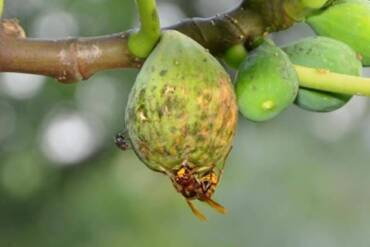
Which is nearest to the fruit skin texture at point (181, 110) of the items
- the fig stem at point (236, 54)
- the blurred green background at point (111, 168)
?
the fig stem at point (236, 54)

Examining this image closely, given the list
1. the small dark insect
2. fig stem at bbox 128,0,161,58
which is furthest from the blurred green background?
fig stem at bbox 128,0,161,58

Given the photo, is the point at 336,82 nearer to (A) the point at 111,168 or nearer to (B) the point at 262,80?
(B) the point at 262,80

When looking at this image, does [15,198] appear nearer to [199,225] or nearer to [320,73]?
[199,225]

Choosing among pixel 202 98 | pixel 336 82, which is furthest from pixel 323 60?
pixel 202 98

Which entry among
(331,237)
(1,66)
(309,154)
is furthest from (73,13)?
(1,66)

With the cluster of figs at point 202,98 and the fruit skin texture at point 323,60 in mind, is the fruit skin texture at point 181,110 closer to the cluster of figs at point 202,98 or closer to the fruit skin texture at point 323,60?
the cluster of figs at point 202,98

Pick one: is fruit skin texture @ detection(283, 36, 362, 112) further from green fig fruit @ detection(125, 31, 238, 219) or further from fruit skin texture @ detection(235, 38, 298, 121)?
green fig fruit @ detection(125, 31, 238, 219)
